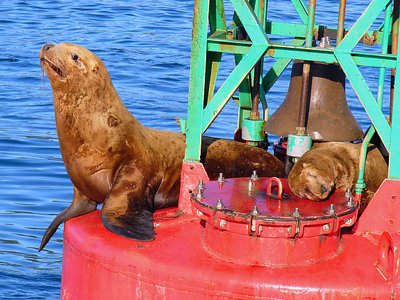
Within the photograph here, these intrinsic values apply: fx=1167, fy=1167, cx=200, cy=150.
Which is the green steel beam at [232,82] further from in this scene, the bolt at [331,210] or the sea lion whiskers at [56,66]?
the sea lion whiskers at [56,66]

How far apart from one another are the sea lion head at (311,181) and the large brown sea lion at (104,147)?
41.4 inches

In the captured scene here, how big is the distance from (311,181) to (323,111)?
3.18ft

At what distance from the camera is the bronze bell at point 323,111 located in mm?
7023

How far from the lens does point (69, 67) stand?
751cm

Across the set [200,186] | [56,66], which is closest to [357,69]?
[200,186]

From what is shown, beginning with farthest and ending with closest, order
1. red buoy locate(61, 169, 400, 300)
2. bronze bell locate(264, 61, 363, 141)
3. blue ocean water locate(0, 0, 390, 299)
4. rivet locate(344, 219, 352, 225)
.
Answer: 1. blue ocean water locate(0, 0, 390, 299)
2. bronze bell locate(264, 61, 363, 141)
3. rivet locate(344, 219, 352, 225)
4. red buoy locate(61, 169, 400, 300)

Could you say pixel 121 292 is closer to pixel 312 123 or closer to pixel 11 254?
pixel 312 123

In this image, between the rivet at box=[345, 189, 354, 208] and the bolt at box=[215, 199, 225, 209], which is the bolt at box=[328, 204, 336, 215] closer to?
the rivet at box=[345, 189, 354, 208]

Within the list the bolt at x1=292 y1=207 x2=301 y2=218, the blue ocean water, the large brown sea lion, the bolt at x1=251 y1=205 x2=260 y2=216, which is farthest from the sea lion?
the blue ocean water

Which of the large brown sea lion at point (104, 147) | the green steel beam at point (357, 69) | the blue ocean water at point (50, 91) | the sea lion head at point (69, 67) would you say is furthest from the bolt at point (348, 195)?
the blue ocean water at point (50, 91)

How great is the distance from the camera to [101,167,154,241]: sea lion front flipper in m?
6.39

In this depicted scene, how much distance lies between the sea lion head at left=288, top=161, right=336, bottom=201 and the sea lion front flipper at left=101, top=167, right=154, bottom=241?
833mm

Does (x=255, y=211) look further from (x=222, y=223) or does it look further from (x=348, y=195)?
(x=348, y=195)

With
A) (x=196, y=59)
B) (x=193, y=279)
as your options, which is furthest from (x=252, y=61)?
(x=193, y=279)
